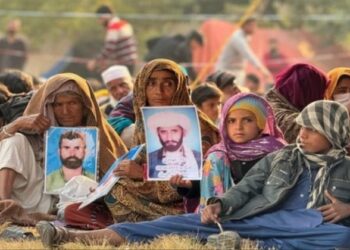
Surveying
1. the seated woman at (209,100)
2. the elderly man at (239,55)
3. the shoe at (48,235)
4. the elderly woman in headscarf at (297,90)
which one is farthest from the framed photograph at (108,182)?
the elderly man at (239,55)

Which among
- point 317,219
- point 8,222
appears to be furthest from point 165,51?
point 317,219

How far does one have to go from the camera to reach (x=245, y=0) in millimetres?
30562

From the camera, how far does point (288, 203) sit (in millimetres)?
9227

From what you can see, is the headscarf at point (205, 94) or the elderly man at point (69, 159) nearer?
the elderly man at point (69, 159)

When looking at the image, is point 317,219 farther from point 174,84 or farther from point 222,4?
point 222,4

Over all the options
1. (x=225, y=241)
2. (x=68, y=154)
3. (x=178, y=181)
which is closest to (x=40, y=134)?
(x=68, y=154)

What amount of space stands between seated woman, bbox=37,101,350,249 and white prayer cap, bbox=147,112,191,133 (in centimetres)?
55

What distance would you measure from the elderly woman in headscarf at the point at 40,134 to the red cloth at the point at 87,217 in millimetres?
482

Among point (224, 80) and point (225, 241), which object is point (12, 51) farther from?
point (225, 241)

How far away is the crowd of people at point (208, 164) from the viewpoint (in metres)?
9.08

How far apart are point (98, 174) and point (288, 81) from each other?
1573mm

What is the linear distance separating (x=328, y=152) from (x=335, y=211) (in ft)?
1.29

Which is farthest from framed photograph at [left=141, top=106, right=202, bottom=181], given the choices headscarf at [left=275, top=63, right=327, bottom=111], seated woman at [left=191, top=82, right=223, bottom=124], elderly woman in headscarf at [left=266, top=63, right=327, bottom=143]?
seated woman at [left=191, top=82, right=223, bottom=124]

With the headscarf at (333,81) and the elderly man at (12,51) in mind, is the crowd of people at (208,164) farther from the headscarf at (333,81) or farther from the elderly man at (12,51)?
the elderly man at (12,51)
